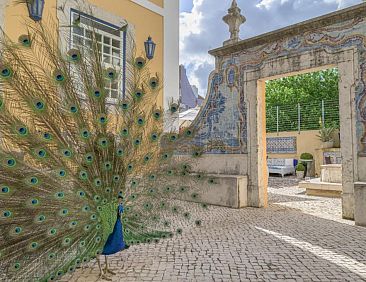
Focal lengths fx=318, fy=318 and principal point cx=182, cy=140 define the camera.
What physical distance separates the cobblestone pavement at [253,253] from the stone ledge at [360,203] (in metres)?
0.19

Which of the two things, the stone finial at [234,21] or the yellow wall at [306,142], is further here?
the yellow wall at [306,142]

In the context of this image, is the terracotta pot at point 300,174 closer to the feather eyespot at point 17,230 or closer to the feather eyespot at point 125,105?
the feather eyespot at point 125,105

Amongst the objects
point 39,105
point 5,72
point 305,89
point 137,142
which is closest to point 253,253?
point 137,142

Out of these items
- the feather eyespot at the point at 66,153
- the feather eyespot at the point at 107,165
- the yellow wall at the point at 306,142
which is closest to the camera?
the feather eyespot at the point at 66,153

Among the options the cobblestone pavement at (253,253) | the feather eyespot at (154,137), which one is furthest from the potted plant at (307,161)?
the feather eyespot at (154,137)

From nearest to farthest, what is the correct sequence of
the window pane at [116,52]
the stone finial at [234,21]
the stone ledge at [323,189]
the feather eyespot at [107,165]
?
the feather eyespot at [107,165] < the window pane at [116,52] < the stone finial at [234,21] < the stone ledge at [323,189]

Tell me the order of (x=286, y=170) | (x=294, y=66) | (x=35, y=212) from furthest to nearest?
(x=286, y=170), (x=294, y=66), (x=35, y=212)

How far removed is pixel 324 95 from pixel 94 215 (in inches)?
959

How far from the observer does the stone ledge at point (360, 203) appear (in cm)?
564

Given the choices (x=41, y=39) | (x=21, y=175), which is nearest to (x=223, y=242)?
(x=21, y=175)

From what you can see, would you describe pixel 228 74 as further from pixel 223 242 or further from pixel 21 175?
pixel 21 175

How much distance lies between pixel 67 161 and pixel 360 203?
5.10 m

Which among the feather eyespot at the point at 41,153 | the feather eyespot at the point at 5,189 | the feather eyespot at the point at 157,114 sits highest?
the feather eyespot at the point at 157,114

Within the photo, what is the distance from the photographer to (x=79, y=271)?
3.58 meters
